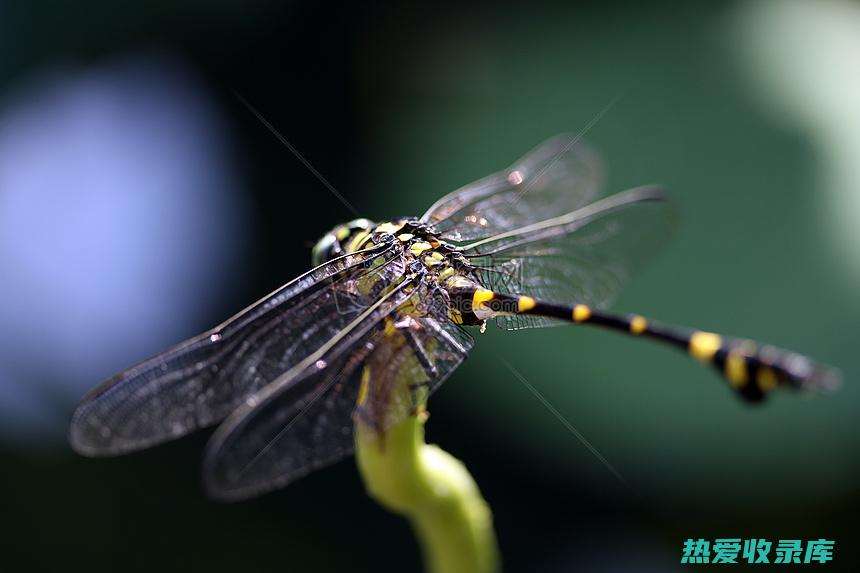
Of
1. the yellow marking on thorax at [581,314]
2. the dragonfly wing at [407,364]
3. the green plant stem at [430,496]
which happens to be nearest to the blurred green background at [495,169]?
the yellow marking on thorax at [581,314]

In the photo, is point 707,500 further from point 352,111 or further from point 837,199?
point 352,111

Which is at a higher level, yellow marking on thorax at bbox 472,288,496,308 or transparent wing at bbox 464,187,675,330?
transparent wing at bbox 464,187,675,330

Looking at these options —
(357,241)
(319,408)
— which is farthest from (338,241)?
(319,408)

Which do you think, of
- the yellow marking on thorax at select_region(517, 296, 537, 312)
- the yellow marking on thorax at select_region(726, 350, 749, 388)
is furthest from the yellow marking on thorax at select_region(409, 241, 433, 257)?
the yellow marking on thorax at select_region(726, 350, 749, 388)

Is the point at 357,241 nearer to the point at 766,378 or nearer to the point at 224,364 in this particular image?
the point at 224,364

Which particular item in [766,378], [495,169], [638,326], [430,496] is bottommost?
[430,496]

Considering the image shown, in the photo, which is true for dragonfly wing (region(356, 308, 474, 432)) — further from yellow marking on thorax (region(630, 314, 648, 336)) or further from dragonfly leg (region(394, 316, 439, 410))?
yellow marking on thorax (region(630, 314, 648, 336))
